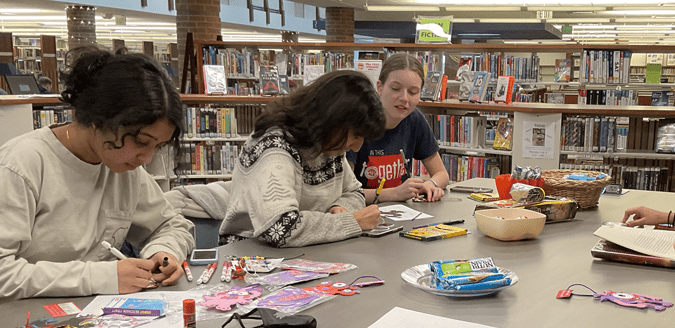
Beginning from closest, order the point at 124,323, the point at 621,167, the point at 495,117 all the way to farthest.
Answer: the point at 124,323
the point at 621,167
the point at 495,117

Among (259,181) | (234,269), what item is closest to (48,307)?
(234,269)

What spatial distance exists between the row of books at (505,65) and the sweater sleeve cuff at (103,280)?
5.04 metres

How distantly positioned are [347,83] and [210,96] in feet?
12.2

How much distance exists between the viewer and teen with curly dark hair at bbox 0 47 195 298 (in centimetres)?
133

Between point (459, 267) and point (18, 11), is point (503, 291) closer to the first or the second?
point (459, 267)

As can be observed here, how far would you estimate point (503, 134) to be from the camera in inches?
187

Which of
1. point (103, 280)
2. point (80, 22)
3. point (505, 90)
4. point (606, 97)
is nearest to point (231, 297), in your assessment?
point (103, 280)

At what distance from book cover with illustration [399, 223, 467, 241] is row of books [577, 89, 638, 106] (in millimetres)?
5187

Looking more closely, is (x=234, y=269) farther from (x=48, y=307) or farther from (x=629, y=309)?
(x=629, y=309)

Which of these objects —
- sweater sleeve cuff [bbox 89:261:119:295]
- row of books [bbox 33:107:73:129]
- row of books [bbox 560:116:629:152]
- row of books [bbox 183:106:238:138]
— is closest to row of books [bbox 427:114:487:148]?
row of books [bbox 560:116:629:152]

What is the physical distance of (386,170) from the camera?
2822 millimetres

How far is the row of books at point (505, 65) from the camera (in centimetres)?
629

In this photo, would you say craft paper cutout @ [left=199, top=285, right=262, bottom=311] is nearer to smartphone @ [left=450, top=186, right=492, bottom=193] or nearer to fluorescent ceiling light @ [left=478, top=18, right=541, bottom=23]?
smartphone @ [left=450, top=186, right=492, bottom=193]

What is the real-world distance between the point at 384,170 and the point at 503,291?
1458 mm
